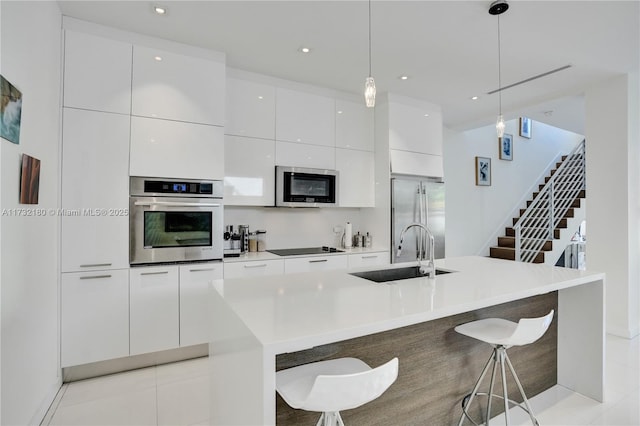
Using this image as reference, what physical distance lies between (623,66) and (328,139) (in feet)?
9.72

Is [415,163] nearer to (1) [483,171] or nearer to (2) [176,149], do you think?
(1) [483,171]

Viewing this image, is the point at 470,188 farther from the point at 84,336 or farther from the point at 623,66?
the point at 84,336

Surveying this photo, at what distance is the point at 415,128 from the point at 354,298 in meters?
3.05

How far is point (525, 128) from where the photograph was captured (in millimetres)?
6336

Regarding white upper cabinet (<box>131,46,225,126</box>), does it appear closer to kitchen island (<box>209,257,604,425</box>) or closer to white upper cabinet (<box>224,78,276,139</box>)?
white upper cabinet (<box>224,78,276,139</box>)

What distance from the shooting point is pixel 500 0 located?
6.89 ft

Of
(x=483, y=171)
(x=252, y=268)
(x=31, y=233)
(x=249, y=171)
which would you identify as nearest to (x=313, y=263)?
(x=252, y=268)

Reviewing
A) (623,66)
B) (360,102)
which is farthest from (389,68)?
(623,66)

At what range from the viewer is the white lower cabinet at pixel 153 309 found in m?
2.49

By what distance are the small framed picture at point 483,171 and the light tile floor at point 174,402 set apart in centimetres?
346

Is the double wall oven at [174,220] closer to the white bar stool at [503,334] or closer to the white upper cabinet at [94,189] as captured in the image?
the white upper cabinet at [94,189]

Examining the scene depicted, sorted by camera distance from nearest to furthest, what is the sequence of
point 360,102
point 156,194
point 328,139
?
point 156,194 < point 328,139 < point 360,102

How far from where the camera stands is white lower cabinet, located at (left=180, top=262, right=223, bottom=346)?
266 cm

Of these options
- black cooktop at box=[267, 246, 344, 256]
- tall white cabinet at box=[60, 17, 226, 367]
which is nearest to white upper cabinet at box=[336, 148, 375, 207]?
black cooktop at box=[267, 246, 344, 256]
